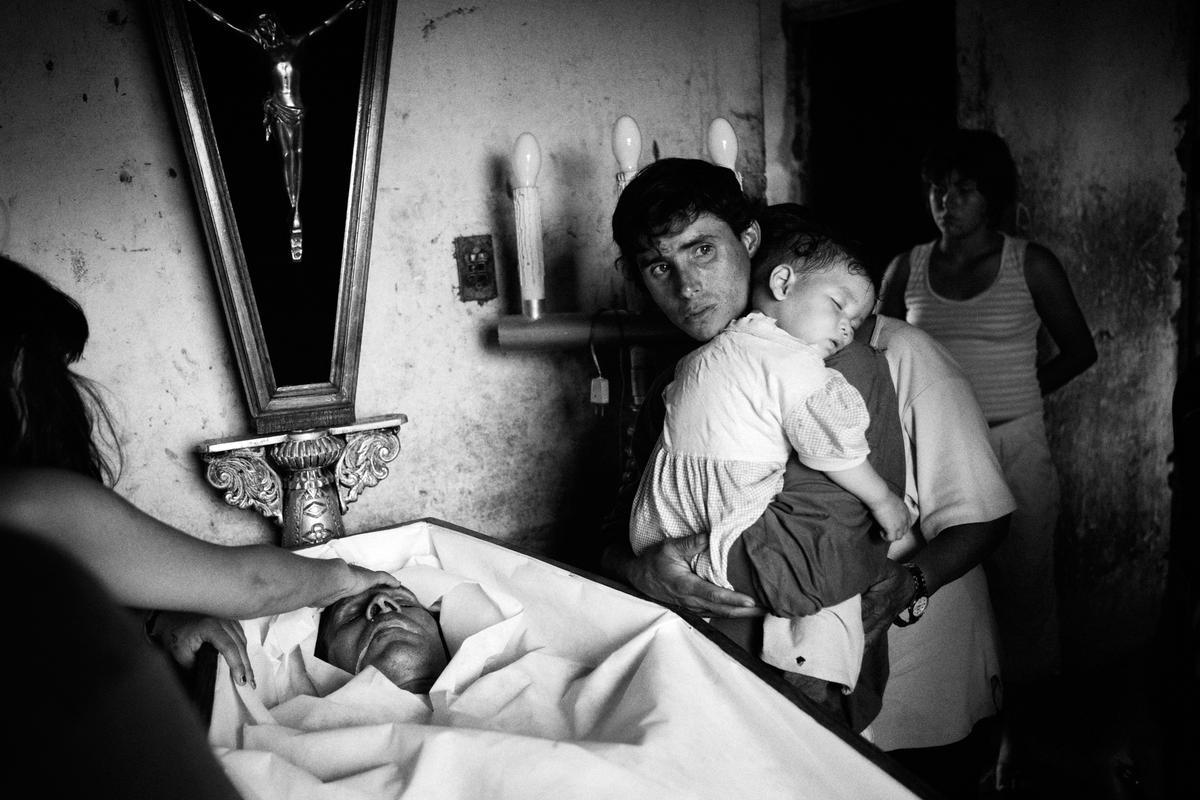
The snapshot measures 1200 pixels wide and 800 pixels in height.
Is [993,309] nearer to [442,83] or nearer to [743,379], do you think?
[743,379]

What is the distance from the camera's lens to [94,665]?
32 centimetres

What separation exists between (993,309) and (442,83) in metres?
1.81

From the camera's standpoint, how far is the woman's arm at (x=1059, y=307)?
276cm

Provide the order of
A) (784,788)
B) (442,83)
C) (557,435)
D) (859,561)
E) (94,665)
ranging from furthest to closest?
1. (557,435)
2. (442,83)
3. (859,561)
4. (784,788)
5. (94,665)

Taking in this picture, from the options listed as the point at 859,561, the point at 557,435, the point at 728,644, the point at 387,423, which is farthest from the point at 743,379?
the point at 557,435

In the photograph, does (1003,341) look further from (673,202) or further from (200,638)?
(200,638)

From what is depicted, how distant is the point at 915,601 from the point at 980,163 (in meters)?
1.68

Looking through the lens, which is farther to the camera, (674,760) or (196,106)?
(196,106)

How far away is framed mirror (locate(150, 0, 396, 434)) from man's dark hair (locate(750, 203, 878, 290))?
865 millimetres

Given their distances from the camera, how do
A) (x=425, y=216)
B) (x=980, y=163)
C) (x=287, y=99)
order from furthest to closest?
(x=980, y=163) → (x=425, y=216) → (x=287, y=99)

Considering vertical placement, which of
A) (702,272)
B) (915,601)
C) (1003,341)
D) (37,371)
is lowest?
(915,601)

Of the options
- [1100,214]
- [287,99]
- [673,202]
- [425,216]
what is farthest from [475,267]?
[1100,214]

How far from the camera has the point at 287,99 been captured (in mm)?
1844

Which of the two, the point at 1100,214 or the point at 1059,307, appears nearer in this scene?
the point at 1059,307
